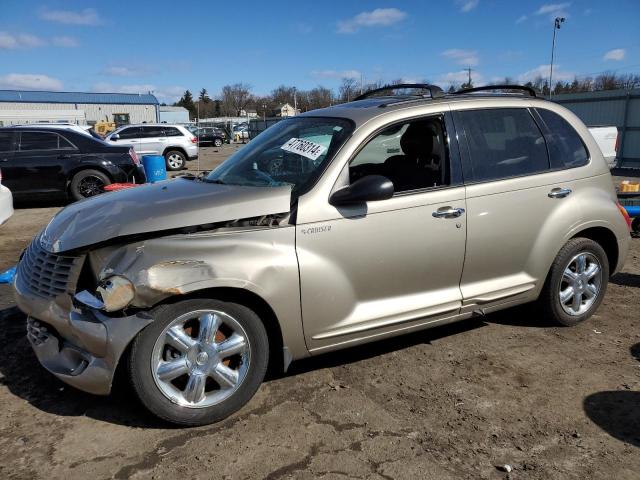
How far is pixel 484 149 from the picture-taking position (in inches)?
150

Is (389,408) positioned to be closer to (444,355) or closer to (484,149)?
(444,355)

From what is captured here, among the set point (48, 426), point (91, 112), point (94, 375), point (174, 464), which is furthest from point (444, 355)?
point (91, 112)

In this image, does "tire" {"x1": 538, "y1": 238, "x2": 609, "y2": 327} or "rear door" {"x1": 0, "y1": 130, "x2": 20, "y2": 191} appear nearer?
"tire" {"x1": 538, "y1": 238, "x2": 609, "y2": 327}

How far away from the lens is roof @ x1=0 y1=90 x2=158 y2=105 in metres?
72.1

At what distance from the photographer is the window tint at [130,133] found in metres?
19.7

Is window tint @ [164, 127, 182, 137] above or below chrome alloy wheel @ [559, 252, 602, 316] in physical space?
above

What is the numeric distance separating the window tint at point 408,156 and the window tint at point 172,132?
17.2 m

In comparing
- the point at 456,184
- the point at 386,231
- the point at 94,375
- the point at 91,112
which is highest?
the point at 91,112

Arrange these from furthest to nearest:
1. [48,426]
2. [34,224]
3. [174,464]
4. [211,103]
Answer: [211,103] < [34,224] < [48,426] < [174,464]

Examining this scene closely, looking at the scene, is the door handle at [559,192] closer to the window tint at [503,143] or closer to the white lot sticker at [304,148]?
the window tint at [503,143]

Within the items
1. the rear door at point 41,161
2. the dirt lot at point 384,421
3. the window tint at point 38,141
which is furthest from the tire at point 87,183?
the dirt lot at point 384,421

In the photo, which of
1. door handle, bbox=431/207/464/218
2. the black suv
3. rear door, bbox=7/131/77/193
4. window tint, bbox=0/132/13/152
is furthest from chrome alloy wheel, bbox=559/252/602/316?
window tint, bbox=0/132/13/152

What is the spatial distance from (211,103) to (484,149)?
124 m

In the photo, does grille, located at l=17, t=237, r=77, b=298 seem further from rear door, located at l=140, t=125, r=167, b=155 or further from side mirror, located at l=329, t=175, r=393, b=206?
rear door, located at l=140, t=125, r=167, b=155
